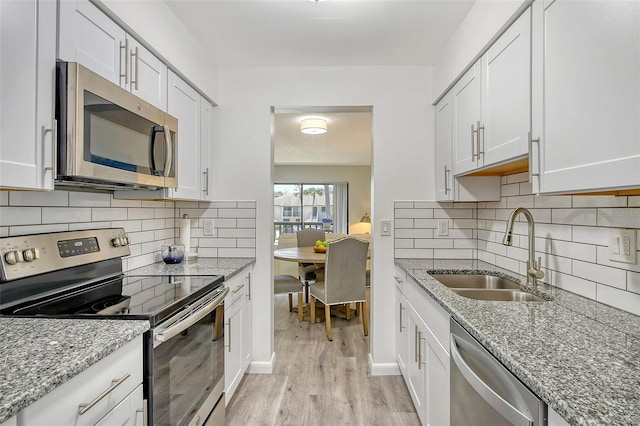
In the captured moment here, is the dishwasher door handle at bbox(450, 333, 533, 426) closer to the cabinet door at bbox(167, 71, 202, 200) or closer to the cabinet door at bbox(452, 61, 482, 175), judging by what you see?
the cabinet door at bbox(452, 61, 482, 175)

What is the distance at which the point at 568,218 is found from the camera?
1439 mm

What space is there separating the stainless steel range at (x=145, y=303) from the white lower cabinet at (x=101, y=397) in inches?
2.4

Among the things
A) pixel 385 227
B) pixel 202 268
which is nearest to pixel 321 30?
pixel 385 227

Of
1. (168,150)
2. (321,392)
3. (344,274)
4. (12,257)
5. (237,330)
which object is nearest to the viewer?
(12,257)

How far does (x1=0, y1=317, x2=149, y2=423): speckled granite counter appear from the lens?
644 millimetres

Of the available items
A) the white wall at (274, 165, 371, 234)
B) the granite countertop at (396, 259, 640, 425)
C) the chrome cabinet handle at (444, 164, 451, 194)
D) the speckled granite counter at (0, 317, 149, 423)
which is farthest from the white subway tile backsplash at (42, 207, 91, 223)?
the white wall at (274, 165, 371, 234)

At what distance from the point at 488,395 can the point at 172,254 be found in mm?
1878

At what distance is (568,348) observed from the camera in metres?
0.85

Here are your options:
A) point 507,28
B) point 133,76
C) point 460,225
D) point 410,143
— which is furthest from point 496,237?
point 133,76

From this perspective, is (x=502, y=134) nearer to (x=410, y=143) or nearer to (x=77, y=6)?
(x=410, y=143)

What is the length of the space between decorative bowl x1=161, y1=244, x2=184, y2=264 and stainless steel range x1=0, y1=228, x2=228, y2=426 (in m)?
0.34

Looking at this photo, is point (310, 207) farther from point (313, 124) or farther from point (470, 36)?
point (470, 36)

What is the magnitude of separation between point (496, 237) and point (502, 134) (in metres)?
0.90

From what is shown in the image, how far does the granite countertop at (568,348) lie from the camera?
2.02 feet
